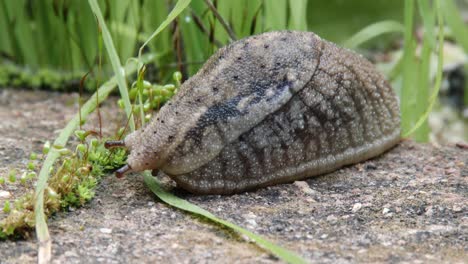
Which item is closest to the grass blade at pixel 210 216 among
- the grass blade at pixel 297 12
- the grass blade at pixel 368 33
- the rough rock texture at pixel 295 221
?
the rough rock texture at pixel 295 221

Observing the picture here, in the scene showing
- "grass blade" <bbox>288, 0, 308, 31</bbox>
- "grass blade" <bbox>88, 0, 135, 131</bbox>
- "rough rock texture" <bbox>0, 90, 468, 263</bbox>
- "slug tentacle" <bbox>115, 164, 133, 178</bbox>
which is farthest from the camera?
"grass blade" <bbox>288, 0, 308, 31</bbox>

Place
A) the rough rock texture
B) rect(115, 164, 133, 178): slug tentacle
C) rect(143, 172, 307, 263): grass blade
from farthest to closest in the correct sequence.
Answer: rect(115, 164, 133, 178): slug tentacle, the rough rock texture, rect(143, 172, 307, 263): grass blade

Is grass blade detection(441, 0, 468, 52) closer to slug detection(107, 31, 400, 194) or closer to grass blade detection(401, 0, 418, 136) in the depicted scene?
grass blade detection(401, 0, 418, 136)

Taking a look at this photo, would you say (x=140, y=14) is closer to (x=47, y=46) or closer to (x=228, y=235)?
(x=47, y=46)

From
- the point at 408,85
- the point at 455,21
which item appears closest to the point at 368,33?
the point at 408,85

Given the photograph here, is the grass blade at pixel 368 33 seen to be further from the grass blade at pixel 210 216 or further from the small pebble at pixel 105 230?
the small pebble at pixel 105 230

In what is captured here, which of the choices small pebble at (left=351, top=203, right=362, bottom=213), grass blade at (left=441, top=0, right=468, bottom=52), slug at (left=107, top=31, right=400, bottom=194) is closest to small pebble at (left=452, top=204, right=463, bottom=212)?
small pebble at (left=351, top=203, right=362, bottom=213)
